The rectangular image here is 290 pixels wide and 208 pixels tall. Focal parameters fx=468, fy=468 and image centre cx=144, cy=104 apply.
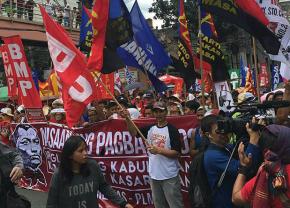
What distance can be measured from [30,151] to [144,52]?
2766 millimetres

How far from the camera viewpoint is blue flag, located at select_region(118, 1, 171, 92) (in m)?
7.44

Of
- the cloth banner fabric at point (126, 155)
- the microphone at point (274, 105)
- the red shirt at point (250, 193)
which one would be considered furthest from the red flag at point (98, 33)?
the red shirt at point (250, 193)

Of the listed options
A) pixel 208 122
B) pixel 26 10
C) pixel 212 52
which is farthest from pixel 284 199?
pixel 26 10

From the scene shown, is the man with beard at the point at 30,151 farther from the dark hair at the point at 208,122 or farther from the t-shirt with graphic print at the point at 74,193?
the dark hair at the point at 208,122

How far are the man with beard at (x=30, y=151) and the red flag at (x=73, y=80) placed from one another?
2494mm

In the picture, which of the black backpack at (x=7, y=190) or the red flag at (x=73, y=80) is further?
the red flag at (x=73, y=80)

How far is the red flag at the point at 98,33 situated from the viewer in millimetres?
5980

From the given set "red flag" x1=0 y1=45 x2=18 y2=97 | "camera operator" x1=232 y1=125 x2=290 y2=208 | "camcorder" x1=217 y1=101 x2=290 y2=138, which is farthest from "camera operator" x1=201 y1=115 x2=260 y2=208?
"red flag" x1=0 y1=45 x2=18 y2=97

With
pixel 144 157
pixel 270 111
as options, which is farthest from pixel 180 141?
pixel 270 111

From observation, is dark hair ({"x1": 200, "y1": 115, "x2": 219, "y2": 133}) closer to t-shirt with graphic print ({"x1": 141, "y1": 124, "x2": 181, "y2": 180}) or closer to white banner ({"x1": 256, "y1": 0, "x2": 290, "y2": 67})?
t-shirt with graphic print ({"x1": 141, "y1": 124, "x2": 181, "y2": 180})

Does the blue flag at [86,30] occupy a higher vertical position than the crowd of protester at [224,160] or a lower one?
higher

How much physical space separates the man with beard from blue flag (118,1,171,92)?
2263mm

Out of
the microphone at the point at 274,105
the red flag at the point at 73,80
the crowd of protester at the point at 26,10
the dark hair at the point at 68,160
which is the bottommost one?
the dark hair at the point at 68,160

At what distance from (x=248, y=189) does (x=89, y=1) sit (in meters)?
7.65
